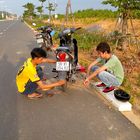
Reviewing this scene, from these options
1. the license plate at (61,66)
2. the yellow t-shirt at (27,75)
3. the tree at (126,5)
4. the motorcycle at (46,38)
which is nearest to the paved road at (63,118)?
the yellow t-shirt at (27,75)

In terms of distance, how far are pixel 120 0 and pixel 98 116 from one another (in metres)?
5.93

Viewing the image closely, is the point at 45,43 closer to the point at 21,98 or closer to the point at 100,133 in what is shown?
the point at 21,98

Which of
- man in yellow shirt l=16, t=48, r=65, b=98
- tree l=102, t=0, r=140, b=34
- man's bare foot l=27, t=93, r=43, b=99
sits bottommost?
man's bare foot l=27, t=93, r=43, b=99

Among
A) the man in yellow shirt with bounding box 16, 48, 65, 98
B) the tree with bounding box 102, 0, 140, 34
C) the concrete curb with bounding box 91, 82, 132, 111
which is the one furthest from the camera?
the tree with bounding box 102, 0, 140, 34

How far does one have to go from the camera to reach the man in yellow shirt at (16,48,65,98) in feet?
17.4

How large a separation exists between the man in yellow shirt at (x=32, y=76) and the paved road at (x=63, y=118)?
20cm

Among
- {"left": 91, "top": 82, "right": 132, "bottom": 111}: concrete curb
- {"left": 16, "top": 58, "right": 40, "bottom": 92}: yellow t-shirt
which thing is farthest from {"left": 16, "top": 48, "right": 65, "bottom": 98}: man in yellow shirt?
{"left": 91, "top": 82, "right": 132, "bottom": 111}: concrete curb

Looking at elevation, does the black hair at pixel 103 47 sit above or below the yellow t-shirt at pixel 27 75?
above

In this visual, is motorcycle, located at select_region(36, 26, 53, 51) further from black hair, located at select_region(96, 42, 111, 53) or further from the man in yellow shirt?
black hair, located at select_region(96, 42, 111, 53)

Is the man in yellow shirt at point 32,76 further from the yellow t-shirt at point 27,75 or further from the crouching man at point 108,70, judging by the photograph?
the crouching man at point 108,70

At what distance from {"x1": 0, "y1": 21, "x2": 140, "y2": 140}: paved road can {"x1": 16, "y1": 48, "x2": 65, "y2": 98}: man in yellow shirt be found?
204 mm

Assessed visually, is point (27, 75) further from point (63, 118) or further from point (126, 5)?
point (126, 5)

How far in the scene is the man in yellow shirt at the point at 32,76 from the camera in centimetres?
530

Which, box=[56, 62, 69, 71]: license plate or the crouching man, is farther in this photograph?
box=[56, 62, 69, 71]: license plate
